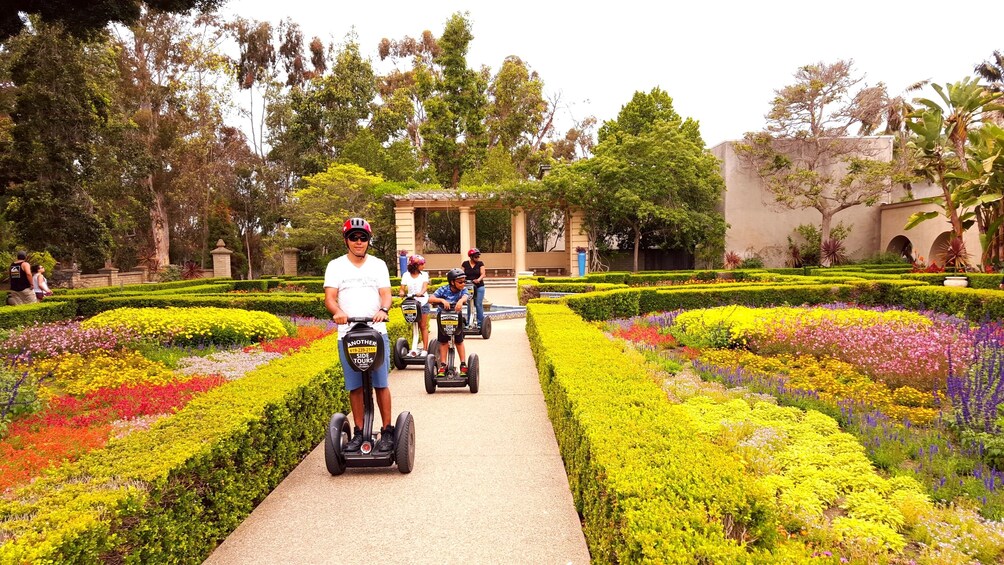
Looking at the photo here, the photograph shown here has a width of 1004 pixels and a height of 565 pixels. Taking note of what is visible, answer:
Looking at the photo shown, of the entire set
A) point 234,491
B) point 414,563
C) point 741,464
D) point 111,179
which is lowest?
point 414,563

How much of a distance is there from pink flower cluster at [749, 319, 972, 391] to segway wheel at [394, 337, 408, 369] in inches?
209

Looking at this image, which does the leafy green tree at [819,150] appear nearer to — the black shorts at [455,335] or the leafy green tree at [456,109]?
the leafy green tree at [456,109]

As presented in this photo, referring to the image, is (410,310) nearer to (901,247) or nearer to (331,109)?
(901,247)

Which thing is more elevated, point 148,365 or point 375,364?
point 375,364

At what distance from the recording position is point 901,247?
27875 millimetres

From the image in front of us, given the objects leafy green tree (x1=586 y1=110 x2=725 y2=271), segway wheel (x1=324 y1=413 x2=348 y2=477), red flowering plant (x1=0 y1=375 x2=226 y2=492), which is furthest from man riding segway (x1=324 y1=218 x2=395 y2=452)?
leafy green tree (x1=586 y1=110 x2=725 y2=271)

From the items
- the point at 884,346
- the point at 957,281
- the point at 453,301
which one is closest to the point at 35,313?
the point at 453,301

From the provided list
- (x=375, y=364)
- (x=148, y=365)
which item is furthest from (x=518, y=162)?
(x=375, y=364)

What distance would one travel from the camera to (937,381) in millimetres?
6082

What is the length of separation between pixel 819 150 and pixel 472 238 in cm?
1756

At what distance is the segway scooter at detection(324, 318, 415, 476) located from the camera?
4.16 meters

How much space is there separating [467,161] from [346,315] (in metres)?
32.4

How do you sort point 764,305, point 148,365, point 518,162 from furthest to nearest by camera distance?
point 518,162
point 764,305
point 148,365

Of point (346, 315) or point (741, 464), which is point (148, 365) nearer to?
point (346, 315)
